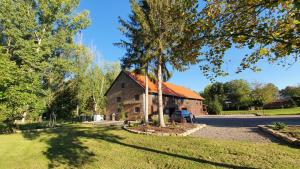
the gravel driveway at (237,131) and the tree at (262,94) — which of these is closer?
the gravel driveway at (237,131)

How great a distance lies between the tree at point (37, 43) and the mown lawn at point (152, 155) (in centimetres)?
965

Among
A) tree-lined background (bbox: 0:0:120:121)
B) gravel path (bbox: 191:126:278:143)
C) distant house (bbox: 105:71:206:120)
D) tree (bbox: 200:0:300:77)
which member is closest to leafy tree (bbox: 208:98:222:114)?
distant house (bbox: 105:71:206:120)

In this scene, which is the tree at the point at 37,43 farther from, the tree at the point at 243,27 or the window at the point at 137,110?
the tree at the point at 243,27

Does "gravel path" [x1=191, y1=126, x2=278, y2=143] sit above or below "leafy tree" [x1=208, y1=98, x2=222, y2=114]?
below

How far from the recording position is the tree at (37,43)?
22406 millimetres

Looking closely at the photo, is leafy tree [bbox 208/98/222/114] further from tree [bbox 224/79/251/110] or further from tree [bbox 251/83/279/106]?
tree [bbox 224/79/251/110]

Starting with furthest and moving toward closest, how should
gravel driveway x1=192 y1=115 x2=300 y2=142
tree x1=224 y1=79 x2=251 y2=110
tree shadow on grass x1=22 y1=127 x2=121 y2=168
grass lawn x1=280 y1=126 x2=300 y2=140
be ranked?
1. tree x1=224 y1=79 x2=251 y2=110
2. gravel driveway x1=192 y1=115 x2=300 y2=142
3. grass lawn x1=280 y1=126 x2=300 y2=140
4. tree shadow on grass x1=22 y1=127 x2=121 y2=168

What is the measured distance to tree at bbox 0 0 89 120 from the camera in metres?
22.4

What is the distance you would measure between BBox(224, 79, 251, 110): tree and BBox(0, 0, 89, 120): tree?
64.2 meters

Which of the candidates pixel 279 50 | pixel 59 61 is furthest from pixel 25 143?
pixel 59 61

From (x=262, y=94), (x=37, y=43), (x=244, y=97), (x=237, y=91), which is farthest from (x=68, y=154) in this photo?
(x=237, y=91)

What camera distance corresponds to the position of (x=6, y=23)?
29.8 metres

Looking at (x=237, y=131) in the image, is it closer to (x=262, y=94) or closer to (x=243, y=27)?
(x=243, y=27)

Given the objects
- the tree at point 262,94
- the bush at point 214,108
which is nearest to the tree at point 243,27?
the bush at point 214,108
